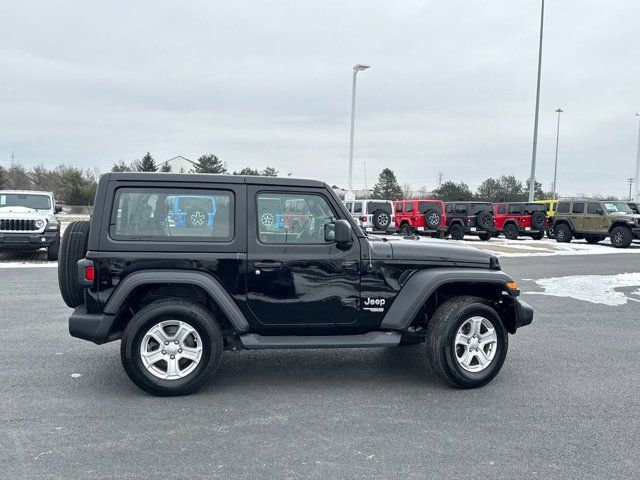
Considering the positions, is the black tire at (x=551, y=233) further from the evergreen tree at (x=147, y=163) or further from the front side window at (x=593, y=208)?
the evergreen tree at (x=147, y=163)

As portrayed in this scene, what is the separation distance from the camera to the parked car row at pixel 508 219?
22734 mm

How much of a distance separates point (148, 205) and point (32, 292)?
20.0 feet

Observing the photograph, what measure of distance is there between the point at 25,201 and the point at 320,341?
12538mm

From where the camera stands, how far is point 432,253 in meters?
5.05

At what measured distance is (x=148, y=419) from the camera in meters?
4.18

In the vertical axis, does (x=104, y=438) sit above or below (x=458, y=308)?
below

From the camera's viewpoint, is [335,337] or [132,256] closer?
[132,256]

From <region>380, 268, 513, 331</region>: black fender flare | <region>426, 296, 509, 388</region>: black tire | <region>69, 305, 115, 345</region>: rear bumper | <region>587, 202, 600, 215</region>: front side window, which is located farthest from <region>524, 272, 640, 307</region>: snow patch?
<region>587, 202, 600, 215</region>: front side window

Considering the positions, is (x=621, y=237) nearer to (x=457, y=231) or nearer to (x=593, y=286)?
(x=457, y=231)

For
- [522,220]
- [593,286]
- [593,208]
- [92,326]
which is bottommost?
Result: [593,286]

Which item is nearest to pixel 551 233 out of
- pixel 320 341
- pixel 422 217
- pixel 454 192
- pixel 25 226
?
pixel 422 217

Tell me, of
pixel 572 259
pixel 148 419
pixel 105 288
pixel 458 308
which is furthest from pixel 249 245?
pixel 572 259

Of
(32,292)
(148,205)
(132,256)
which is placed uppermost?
(148,205)

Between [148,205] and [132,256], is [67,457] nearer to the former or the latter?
[132,256]
